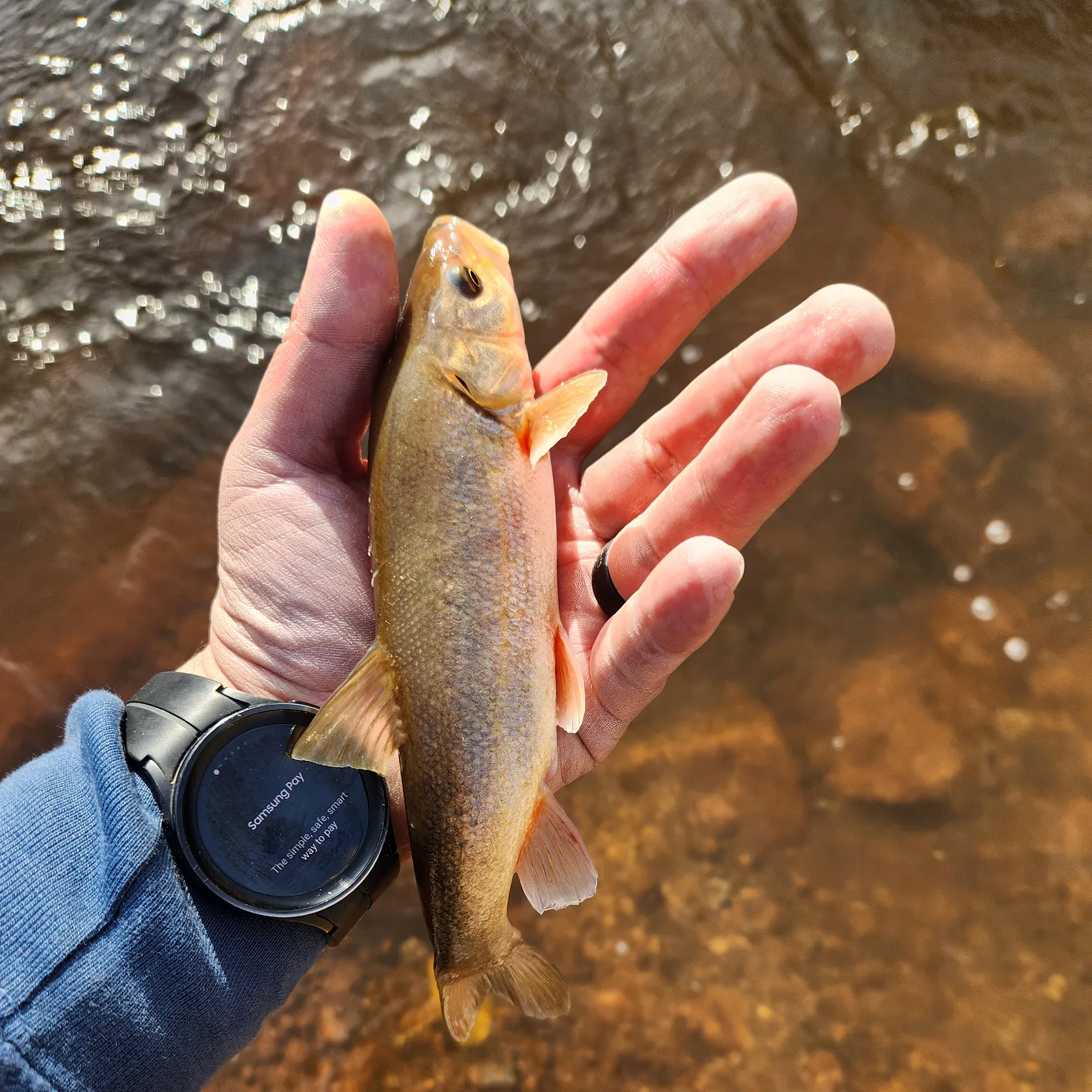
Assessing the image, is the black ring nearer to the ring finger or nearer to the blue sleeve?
the ring finger

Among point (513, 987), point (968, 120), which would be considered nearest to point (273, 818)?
point (513, 987)

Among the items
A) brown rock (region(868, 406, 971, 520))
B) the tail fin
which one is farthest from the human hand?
brown rock (region(868, 406, 971, 520))

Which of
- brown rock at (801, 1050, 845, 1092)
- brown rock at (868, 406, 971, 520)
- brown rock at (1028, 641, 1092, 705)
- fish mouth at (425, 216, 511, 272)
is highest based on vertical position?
fish mouth at (425, 216, 511, 272)

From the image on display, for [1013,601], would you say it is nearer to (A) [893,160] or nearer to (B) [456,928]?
(A) [893,160]

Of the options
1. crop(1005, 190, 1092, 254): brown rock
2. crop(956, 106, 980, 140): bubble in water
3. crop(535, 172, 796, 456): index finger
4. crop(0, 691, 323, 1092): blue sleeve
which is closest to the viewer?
crop(0, 691, 323, 1092): blue sleeve

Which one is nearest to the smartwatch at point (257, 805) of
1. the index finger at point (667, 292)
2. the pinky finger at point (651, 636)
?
the pinky finger at point (651, 636)

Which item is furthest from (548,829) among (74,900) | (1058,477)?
(1058,477)

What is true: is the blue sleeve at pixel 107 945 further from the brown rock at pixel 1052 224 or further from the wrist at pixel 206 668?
the brown rock at pixel 1052 224
